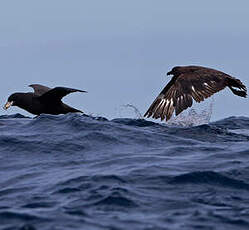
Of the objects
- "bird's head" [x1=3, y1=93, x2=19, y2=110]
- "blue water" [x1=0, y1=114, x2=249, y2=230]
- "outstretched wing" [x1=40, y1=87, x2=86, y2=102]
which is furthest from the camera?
"bird's head" [x1=3, y1=93, x2=19, y2=110]

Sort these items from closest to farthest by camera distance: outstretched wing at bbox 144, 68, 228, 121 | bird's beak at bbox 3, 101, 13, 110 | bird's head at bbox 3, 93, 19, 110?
outstretched wing at bbox 144, 68, 228, 121
bird's head at bbox 3, 93, 19, 110
bird's beak at bbox 3, 101, 13, 110

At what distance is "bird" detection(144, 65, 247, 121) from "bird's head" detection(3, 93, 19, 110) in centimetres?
338

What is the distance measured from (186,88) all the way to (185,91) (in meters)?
0.09

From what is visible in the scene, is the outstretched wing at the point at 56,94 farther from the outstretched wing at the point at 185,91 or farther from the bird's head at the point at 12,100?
the outstretched wing at the point at 185,91

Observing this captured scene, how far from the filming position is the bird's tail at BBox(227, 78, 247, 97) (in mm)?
14945

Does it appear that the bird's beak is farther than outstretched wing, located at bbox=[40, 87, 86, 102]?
Yes

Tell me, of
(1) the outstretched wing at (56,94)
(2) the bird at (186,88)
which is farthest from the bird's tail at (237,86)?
(1) the outstretched wing at (56,94)

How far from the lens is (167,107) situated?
14.5 meters

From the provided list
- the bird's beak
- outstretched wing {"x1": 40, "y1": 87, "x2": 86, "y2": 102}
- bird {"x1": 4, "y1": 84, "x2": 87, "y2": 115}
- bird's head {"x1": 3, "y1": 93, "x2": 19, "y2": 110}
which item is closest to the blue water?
outstretched wing {"x1": 40, "y1": 87, "x2": 86, "y2": 102}

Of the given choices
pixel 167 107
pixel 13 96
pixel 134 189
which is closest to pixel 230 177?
pixel 134 189

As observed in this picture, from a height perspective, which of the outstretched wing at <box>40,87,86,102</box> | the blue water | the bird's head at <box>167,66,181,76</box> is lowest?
the blue water

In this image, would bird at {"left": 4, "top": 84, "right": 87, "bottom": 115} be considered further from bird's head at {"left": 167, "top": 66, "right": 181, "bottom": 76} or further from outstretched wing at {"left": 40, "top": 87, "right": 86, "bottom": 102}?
bird's head at {"left": 167, "top": 66, "right": 181, "bottom": 76}

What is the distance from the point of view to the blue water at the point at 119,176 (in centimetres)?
789

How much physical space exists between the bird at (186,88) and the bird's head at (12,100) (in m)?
3.38
